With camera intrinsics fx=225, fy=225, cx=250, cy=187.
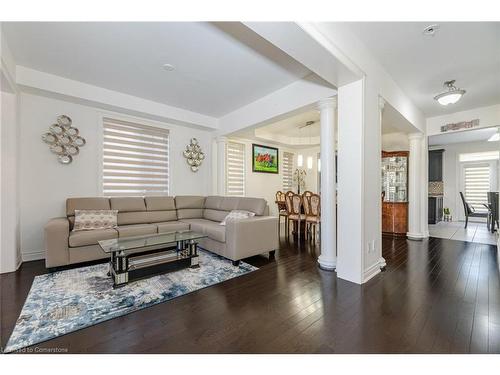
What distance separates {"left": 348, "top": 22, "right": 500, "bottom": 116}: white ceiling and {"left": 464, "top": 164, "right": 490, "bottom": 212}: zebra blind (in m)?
4.29

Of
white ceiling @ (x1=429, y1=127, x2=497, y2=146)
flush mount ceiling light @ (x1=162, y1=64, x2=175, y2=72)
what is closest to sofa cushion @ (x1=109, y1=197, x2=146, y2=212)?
flush mount ceiling light @ (x1=162, y1=64, x2=175, y2=72)

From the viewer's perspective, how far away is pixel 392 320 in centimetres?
184

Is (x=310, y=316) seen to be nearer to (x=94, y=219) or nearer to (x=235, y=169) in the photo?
(x=94, y=219)

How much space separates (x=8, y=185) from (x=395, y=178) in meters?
7.16

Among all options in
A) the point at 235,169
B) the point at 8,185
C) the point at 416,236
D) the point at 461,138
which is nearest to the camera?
the point at 8,185

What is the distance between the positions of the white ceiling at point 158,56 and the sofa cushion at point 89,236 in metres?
2.25

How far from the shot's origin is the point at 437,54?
8.90 ft

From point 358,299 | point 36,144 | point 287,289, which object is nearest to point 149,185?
point 36,144

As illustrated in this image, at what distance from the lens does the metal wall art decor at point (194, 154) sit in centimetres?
506

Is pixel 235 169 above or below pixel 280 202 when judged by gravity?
above

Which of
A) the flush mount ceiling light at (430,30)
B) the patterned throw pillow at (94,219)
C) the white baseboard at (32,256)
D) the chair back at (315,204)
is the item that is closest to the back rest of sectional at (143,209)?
the patterned throw pillow at (94,219)

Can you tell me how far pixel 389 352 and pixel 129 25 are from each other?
356 cm

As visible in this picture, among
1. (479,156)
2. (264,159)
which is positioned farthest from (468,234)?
(264,159)
